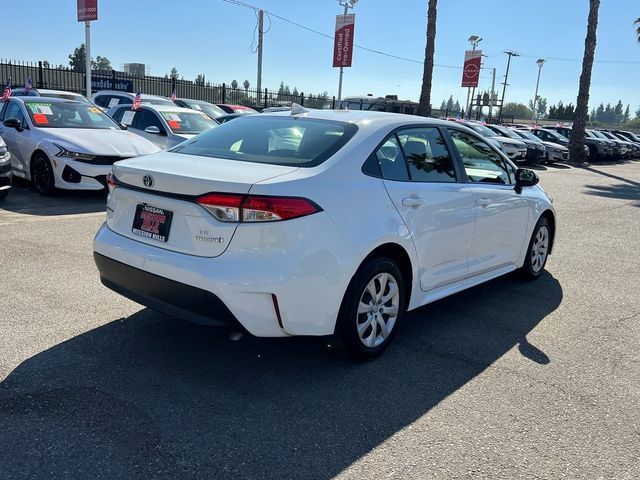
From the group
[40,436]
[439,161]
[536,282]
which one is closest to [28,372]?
[40,436]

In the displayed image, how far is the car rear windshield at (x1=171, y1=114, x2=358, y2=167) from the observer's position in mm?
3699

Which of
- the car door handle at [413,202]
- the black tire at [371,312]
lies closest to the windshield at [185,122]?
the car door handle at [413,202]

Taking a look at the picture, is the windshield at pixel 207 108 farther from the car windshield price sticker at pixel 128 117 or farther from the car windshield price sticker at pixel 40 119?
the car windshield price sticker at pixel 40 119

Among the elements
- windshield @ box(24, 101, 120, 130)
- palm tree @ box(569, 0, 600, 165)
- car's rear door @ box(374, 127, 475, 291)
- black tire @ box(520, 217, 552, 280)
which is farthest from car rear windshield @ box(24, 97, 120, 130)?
palm tree @ box(569, 0, 600, 165)

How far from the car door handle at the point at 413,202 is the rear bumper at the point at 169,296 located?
4.69 ft

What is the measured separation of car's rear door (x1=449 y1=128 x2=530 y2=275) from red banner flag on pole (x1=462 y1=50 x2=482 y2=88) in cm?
2686

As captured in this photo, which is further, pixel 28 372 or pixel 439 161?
pixel 439 161

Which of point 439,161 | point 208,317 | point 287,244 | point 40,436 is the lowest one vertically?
point 40,436

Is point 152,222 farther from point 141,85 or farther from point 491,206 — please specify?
point 141,85

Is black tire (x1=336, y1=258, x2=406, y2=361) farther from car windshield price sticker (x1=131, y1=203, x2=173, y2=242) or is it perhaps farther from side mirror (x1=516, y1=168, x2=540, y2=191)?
side mirror (x1=516, y1=168, x2=540, y2=191)

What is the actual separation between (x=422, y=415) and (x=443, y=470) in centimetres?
51

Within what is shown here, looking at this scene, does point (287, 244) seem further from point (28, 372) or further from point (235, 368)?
point (28, 372)

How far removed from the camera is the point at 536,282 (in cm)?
611

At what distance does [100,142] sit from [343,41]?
16.4 metres
